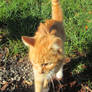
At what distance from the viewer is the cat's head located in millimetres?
1505

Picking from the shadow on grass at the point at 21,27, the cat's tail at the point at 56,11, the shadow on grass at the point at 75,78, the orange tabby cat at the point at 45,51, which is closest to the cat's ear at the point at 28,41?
the orange tabby cat at the point at 45,51

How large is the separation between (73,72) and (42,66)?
837 mm

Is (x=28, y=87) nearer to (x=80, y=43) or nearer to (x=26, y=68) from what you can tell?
(x=26, y=68)

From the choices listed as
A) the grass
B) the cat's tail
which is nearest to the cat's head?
the cat's tail

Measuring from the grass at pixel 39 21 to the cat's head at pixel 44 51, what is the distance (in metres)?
0.80

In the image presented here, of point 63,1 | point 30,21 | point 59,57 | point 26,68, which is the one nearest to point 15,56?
point 26,68

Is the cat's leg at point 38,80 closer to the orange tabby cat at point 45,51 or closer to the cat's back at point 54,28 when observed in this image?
the orange tabby cat at point 45,51

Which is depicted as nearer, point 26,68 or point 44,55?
point 44,55

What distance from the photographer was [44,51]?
1528mm

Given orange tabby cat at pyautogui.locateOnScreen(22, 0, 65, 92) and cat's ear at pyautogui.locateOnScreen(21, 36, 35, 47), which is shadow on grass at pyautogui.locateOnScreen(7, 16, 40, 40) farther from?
cat's ear at pyautogui.locateOnScreen(21, 36, 35, 47)

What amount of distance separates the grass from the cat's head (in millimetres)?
804

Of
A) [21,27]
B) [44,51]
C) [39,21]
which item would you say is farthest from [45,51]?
[39,21]

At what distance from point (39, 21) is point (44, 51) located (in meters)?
1.36

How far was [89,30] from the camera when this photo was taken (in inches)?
103
